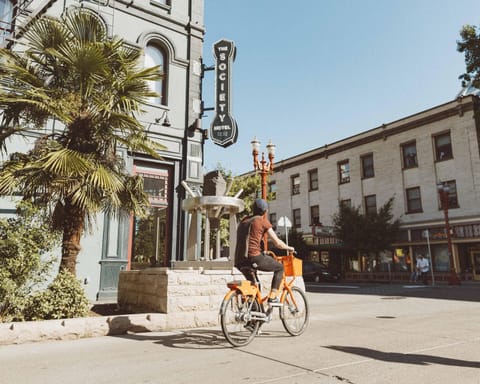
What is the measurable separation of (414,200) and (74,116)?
26202mm

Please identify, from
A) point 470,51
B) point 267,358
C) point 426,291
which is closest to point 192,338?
point 267,358

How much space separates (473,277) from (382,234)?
5.90 metres

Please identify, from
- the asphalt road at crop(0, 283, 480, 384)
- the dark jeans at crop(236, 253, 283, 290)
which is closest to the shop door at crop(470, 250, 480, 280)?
the asphalt road at crop(0, 283, 480, 384)

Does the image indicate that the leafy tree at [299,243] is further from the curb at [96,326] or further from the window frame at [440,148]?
the curb at [96,326]

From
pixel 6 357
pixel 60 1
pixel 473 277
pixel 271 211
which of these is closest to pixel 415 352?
pixel 6 357

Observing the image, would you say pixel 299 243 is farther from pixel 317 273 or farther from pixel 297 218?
pixel 317 273

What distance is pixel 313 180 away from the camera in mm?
36312

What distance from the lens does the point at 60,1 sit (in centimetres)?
1250

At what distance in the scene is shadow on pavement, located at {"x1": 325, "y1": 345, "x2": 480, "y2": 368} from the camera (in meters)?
4.34

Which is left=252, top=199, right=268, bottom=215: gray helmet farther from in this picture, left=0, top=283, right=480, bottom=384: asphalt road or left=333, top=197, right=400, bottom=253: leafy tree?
left=333, top=197, right=400, bottom=253: leafy tree

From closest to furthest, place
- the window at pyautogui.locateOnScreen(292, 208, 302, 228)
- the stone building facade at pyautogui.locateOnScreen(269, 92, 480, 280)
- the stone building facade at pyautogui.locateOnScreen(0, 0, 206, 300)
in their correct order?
the stone building facade at pyautogui.locateOnScreen(0, 0, 206, 300) → the stone building facade at pyautogui.locateOnScreen(269, 92, 480, 280) → the window at pyautogui.locateOnScreen(292, 208, 302, 228)

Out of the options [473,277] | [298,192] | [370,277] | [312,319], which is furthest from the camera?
[298,192]

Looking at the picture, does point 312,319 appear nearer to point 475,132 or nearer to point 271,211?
point 475,132

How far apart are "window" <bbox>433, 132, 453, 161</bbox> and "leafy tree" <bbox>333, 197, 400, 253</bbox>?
14.4 ft
